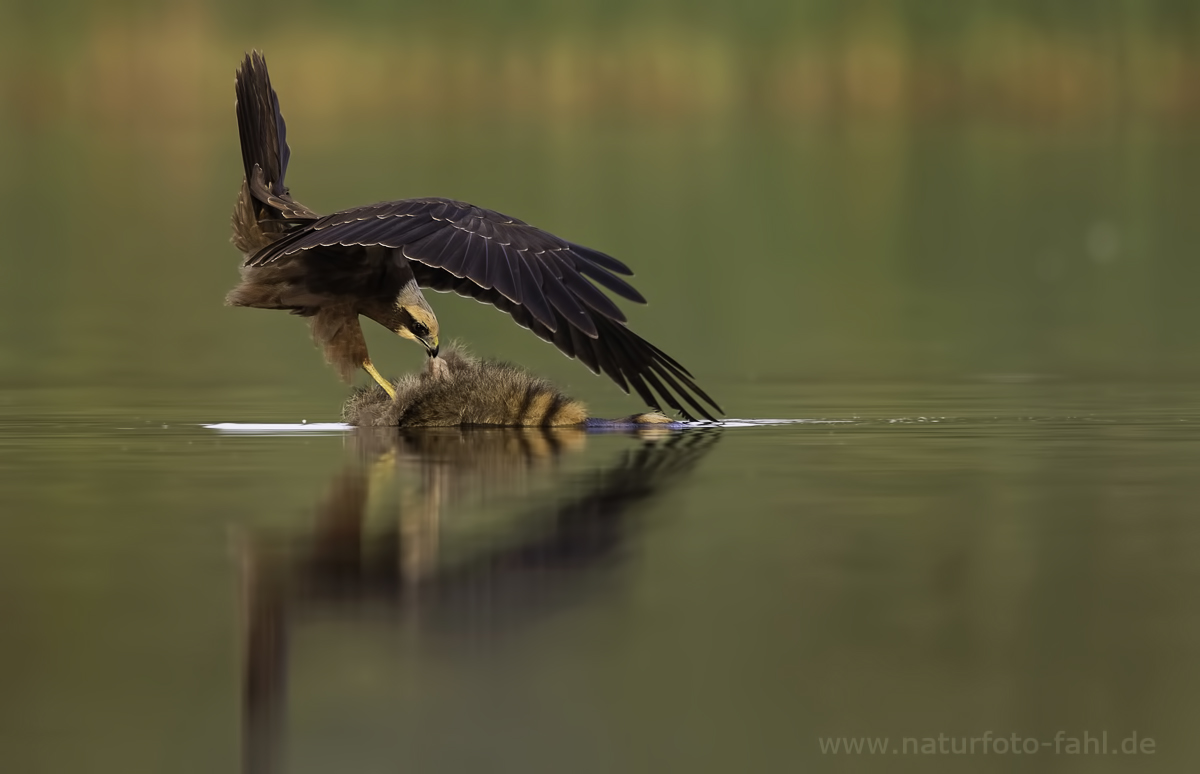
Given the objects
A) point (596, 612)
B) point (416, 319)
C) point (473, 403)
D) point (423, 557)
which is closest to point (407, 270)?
point (416, 319)

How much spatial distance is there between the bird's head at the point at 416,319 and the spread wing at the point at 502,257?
0.70 m

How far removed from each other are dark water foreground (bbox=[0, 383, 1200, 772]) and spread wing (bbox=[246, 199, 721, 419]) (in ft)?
2.69

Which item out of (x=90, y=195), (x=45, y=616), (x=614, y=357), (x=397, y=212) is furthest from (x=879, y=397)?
(x=90, y=195)

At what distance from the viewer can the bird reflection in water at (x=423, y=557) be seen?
19.9 feet

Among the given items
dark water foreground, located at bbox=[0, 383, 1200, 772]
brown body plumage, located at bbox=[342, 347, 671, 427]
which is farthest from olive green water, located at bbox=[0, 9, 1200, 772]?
brown body plumage, located at bbox=[342, 347, 671, 427]

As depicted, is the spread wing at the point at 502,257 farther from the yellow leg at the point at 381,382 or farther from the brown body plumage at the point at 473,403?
the yellow leg at the point at 381,382

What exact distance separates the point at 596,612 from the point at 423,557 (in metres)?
1.11

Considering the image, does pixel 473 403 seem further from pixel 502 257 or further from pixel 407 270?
pixel 502 257

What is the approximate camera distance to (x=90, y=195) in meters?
58.0

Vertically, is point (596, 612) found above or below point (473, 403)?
below

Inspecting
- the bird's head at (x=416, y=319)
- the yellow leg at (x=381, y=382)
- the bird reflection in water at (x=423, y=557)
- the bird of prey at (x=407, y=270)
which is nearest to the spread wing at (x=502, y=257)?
the bird of prey at (x=407, y=270)

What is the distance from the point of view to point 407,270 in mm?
12883

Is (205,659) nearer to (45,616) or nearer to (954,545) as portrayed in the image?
(45,616)

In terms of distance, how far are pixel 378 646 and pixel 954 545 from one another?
2.65 m
